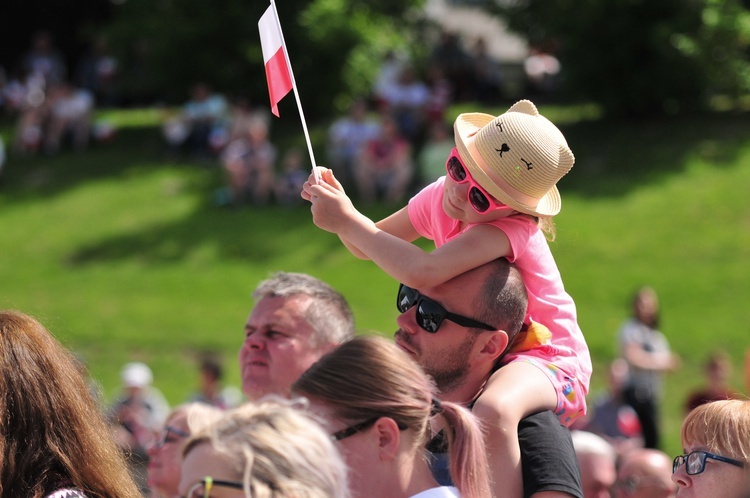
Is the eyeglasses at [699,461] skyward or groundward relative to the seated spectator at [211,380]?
skyward

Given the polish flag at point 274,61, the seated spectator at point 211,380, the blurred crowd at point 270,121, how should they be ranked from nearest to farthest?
the polish flag at point 274,61 < the seated spectator at point 211,380 < the blurred crowd at point 270,121

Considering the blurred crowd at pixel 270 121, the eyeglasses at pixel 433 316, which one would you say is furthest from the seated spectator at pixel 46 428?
the blurred crowd at pixel 270 121

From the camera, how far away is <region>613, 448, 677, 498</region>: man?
5164 millimetres

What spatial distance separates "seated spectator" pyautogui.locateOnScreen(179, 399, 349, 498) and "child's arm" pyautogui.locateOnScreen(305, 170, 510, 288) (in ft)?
3.14

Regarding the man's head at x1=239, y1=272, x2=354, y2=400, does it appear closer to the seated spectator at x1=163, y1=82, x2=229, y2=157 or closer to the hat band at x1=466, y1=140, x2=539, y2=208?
the hat band at x1=466, y1=140, x2=539, y2=208

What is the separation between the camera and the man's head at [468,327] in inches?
131

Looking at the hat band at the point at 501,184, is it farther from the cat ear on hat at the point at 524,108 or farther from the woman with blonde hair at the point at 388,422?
the woman with blonde hair at the point at 388,422

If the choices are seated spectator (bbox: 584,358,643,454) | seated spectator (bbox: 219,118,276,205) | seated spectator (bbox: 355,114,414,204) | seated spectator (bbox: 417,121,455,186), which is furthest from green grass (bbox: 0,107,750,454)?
seated spectator (bbox: 584,358,643,454)

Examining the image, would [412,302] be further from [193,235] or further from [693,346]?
[193,235]

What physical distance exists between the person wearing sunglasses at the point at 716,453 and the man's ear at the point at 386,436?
1.01 metres

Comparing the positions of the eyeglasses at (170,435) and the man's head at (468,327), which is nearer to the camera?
the man's head at (468,327)

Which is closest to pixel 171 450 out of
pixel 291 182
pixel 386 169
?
pixel 386 169

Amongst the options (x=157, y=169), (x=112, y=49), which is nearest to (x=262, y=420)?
(x=157, y=169)

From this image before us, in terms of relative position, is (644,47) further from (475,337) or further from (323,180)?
(475,337)
